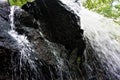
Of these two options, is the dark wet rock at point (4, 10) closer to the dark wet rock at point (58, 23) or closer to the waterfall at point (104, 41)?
the dark wet rock at point (58, 23)

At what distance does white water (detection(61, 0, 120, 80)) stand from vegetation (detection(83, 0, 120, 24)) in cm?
223

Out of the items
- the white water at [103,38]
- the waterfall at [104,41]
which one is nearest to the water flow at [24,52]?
the white water at [103,38]

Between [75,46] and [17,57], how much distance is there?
1.23 metres

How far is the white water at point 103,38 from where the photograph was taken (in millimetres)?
5254

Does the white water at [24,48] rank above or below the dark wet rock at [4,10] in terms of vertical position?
below

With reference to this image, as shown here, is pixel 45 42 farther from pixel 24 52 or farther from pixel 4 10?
pixel 4 10

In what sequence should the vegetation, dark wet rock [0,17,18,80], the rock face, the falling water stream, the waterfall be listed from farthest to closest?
1. the vegetation
2. the waterfall
3. the falling water stream
4. the rock face
5. dark wet rock [0,17,18,80]

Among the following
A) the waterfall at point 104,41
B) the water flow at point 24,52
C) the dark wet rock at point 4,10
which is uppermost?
the dark wet rock at point 4,10

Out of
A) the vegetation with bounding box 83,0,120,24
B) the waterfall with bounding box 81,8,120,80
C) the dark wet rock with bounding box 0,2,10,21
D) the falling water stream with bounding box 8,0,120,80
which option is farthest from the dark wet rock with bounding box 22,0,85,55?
the vegetation with bounding box 83,0,120,24

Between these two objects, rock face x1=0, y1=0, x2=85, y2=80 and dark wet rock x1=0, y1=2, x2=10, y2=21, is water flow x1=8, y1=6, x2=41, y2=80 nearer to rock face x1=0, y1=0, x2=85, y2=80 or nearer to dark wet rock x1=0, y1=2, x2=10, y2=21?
rock face x1=0, y1=0, x2=85, y2=80

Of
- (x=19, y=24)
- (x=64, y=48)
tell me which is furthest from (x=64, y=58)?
(x=19, y=24)

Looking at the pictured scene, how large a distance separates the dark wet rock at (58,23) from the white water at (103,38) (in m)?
0.24

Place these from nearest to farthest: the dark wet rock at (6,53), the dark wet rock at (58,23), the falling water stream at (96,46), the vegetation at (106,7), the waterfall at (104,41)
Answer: the dark wet rock at (6,53), the falling water stream at (96,46), the dark wet rock at (58,23), the waterfall at (104,41), the vegetation at (106,7)

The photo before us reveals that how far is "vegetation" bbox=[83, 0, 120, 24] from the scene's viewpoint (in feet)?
29.5
